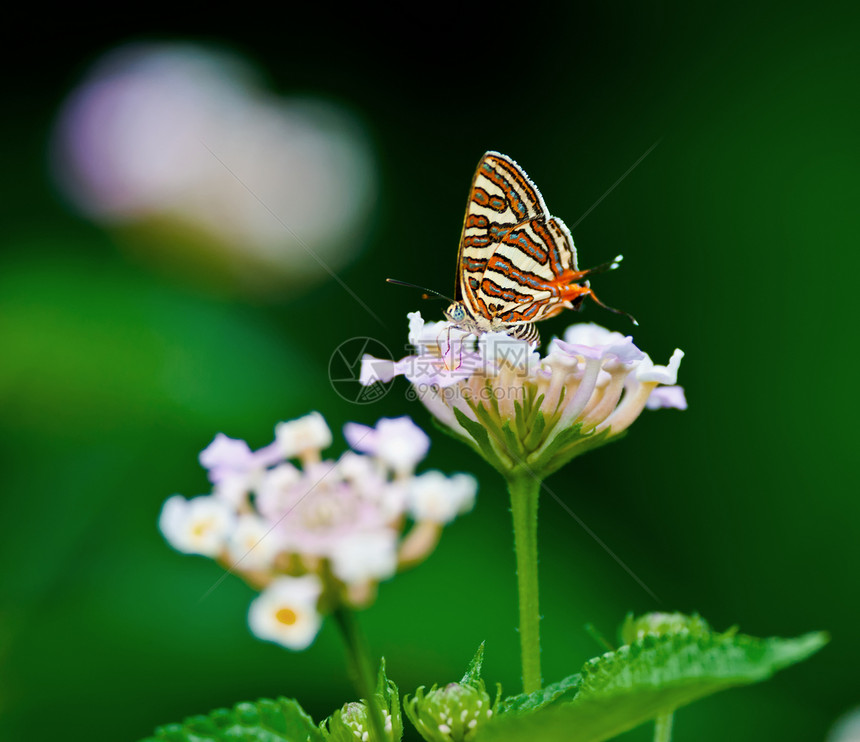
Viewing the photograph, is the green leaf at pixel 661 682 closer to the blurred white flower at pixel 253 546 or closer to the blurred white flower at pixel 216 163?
the blurred white flower at pixel 253 546

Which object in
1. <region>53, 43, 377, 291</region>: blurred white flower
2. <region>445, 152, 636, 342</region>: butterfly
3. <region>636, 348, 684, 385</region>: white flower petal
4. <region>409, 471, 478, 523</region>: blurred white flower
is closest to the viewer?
<region>409, 471, 478, 523</region>: blurred white flower

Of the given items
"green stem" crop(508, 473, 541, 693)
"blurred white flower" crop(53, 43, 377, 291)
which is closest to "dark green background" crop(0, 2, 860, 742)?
"blurred white flower" crop(53, 43, 377, 291)

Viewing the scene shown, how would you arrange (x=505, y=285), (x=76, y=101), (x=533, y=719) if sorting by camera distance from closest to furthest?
1. (x=533, y=719)
2. (x=505, y=285)
3. (x=76, y=101)

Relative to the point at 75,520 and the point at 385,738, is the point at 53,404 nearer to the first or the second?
the point at 75,520

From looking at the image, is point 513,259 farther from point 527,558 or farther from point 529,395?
point 527,558

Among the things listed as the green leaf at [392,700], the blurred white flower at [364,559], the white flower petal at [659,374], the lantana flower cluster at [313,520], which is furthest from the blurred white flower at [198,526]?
the white flower petal at [659,374]

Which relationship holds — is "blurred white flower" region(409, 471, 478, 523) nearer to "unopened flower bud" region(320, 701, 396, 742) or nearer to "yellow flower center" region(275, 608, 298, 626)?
"yellow flower center" region(275, 608, 298, 626)

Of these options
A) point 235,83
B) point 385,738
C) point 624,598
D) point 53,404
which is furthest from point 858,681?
point 235,83
